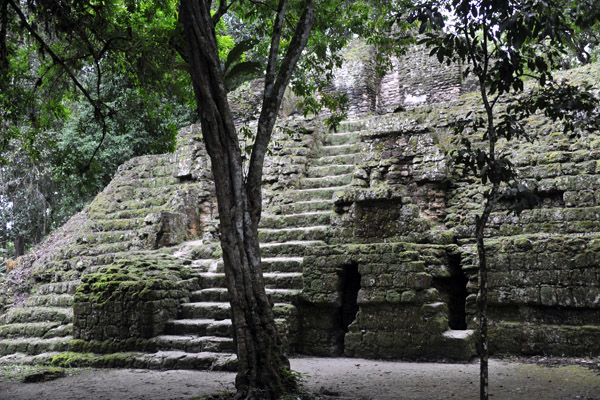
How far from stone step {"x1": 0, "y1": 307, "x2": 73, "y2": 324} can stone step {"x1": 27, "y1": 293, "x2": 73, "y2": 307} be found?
20 cm

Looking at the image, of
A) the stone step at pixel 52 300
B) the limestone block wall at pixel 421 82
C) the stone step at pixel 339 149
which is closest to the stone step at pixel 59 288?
the stone step at pixel 52 300

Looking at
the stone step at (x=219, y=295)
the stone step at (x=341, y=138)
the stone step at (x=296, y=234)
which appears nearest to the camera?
the stone step at (x=219, y=295)

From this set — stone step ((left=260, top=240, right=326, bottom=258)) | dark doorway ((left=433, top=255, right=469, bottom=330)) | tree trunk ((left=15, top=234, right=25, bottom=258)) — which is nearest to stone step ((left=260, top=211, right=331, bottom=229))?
stone step ((left=260, top=240, right=326, bottom=258))

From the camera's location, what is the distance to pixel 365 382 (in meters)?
5.71

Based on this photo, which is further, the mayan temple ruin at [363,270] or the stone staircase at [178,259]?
the stone staircase at [178,259]

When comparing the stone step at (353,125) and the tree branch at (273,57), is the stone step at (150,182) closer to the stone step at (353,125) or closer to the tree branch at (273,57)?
the stone step at (353,125)

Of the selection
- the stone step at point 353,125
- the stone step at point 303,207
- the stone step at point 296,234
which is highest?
the stone step at point 353,125

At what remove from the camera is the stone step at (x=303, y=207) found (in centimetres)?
1009

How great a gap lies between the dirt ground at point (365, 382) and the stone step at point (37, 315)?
2.18m

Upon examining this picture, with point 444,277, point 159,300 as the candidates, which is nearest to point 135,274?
point 159,300

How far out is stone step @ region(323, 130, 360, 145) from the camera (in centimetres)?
1271

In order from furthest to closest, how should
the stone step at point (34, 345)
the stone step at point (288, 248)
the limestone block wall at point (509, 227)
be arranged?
the stone step at point (288, 248) < the stone step at point (34, 345) < the limestone block wall at point (509, 227)

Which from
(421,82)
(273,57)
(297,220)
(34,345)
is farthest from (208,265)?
(421,82)

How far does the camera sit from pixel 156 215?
1088 cm
